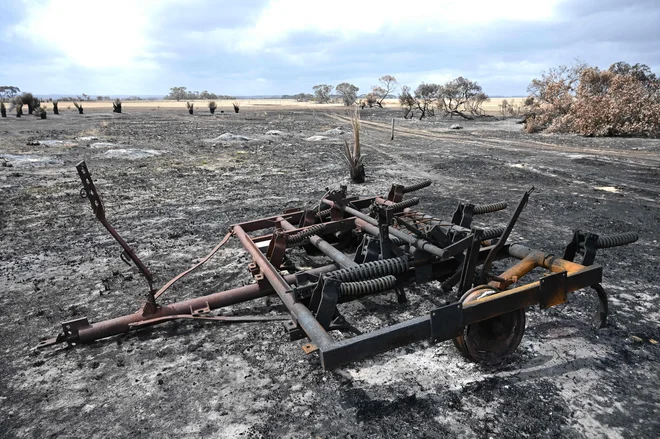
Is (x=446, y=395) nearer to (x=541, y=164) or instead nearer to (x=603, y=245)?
(x=603, y=245)

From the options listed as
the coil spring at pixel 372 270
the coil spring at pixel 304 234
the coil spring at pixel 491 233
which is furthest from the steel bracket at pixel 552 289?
the coil spring at pixel 304 234

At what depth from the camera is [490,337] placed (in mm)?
3391

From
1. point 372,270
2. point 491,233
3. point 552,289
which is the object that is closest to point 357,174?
point 491,233

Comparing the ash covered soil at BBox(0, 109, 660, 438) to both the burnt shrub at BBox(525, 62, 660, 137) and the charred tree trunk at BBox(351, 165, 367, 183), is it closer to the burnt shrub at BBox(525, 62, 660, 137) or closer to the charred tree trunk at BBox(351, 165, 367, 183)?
the charred tree trunk at BBox(351, 165, 367, 183)

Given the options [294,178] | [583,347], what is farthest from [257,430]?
[294,178]

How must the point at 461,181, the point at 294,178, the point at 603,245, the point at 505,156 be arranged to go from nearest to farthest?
the point at 603,245
the point at 461,181
the point at 294,178
the point at 505,156

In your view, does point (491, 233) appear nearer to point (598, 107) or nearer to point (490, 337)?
point (490, 337)

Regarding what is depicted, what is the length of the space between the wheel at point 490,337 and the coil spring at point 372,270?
0.59m

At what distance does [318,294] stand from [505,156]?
14.6m

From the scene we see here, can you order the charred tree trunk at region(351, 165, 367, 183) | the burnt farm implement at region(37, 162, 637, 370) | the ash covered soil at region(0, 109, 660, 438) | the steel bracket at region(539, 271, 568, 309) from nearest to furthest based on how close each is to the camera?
the burnt farm implement at region(37, 162, 637, 370) → the ash covered soil at region(0, 109, 660, 438) → the steel bracket at region(539, 271, 568, 309) → the charred tree trunk at region(351, 165, 367, 183)

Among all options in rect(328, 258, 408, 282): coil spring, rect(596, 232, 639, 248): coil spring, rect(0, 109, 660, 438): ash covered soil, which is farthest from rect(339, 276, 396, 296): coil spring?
rect(596, 232, 639, 248): coil spring

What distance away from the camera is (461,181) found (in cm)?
1123

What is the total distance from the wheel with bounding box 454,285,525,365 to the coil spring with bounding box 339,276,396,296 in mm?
601

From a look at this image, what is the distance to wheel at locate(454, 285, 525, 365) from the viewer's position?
317cm
